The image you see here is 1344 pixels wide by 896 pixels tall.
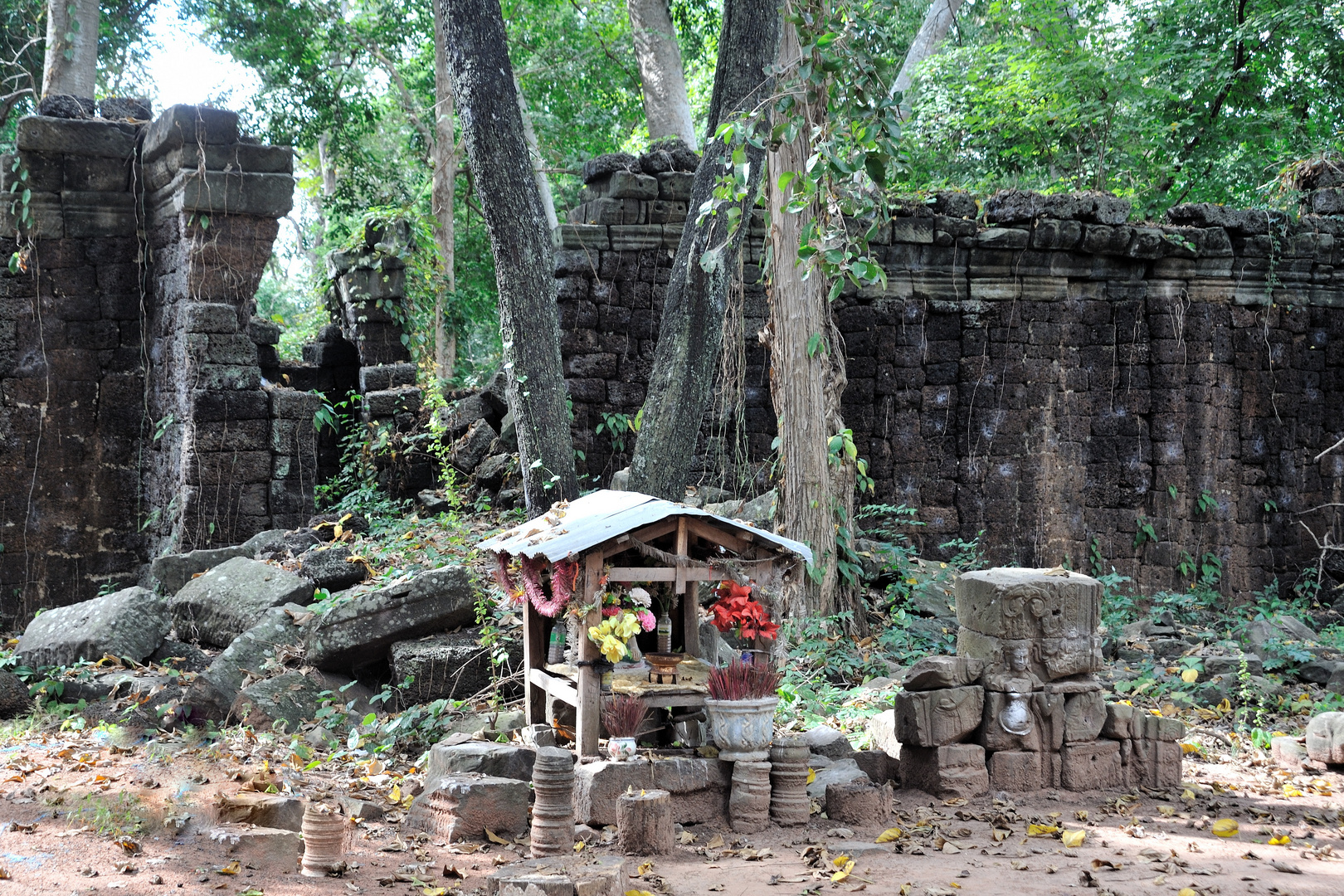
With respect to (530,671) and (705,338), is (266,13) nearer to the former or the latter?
(705,338)

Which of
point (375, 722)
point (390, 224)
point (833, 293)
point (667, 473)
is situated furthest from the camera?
point (390, 224)

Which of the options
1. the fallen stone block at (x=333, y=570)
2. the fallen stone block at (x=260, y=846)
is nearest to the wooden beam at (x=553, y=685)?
the fallen stone block at (x=260, y=846)

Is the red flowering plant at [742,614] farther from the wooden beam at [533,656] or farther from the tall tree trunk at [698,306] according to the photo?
the tall tree trunk at [698,306]

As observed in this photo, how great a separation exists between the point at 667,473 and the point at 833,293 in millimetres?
2178

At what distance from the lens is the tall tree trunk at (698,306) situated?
7504mm

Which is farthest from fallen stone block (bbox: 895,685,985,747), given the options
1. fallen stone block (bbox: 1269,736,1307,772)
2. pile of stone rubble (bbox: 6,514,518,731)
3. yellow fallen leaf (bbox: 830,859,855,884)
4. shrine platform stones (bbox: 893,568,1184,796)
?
pile of stone rubble (bbox: 6,514,518,731)

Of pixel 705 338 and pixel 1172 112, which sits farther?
pixel 1172 112

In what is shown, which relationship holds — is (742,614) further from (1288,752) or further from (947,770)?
(1288,752)

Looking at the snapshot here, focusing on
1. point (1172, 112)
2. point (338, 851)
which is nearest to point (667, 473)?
point (338, 851)

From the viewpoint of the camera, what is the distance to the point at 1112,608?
33.3 feet

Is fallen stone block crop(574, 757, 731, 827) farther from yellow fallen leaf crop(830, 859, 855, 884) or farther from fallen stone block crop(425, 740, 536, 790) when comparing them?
yellow fallen leaf crop(830, 859, 855, 884)

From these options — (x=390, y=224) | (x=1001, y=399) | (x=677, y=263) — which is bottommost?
(x=1001, y=399)

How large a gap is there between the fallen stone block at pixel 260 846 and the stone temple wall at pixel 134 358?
4.55 meters

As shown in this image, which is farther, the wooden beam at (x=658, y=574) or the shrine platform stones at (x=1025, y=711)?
the shrine platform stones at (x=1025, y=711)
